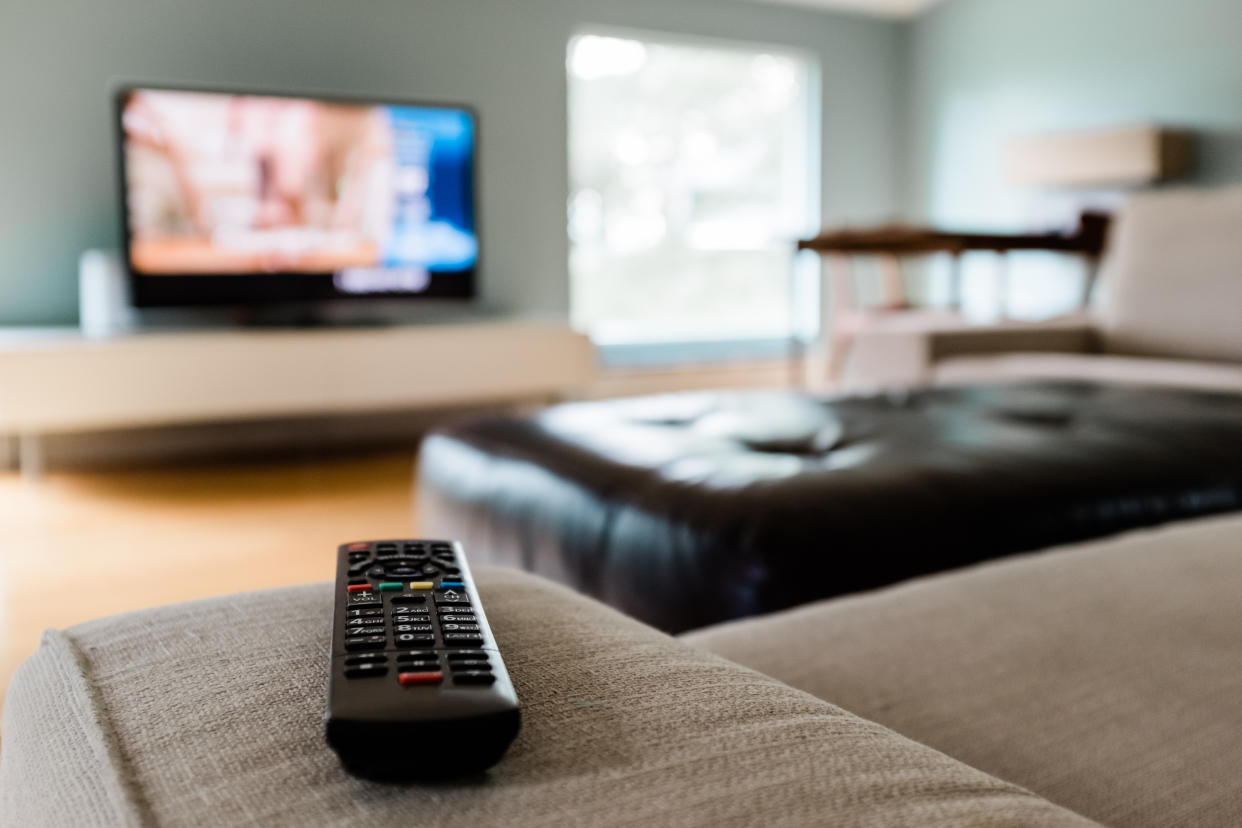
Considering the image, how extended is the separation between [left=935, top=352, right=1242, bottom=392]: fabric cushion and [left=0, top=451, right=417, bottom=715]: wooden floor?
4.32 feet

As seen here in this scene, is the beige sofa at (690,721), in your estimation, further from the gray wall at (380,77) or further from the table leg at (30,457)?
the gray wall at (380,77)

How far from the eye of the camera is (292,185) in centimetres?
346

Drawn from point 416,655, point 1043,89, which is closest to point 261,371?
point 416,655

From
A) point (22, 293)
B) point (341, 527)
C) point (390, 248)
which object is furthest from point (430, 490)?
point (22, 293)

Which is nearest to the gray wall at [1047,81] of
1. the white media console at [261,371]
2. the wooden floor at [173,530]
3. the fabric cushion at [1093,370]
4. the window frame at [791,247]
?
the window frame at [791,247]

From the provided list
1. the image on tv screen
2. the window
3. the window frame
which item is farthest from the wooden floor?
the window

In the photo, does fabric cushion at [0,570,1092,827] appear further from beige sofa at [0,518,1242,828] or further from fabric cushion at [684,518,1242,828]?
fabric cushion at [684,518,1242,828]

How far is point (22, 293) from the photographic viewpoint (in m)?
3.41

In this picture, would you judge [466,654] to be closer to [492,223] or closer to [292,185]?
[292,185]

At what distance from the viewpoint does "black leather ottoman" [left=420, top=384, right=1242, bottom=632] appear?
42.8 inches

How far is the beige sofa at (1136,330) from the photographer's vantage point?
8.22ft

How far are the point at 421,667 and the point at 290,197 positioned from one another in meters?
3.36

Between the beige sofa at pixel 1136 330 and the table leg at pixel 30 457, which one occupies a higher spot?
the beige sofa at pixel 1136 330

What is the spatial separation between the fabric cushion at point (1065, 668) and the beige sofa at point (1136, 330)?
1.69m
